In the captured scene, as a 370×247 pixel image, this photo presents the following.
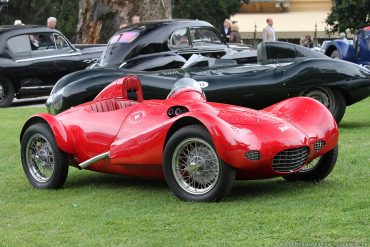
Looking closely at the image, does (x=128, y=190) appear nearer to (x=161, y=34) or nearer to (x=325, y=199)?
(x=325, y=199)

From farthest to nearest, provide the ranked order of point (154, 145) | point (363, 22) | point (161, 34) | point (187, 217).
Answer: point (363, 22) < point (161, 34) < point (154, 145) < point (187, 217)

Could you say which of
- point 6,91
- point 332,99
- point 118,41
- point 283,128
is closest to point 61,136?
point 283,128

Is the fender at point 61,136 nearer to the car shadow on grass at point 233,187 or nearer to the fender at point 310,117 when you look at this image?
the car shadow on grass at point 233,187

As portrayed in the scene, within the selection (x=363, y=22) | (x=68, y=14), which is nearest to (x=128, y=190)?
(x=363, y=22)

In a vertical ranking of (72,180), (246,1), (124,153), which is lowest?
(246,1)

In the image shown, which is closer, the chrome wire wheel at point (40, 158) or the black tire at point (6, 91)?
the chrome wire wheel at point (40, 158)

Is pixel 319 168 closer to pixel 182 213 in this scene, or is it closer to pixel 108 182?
pixel 182 213

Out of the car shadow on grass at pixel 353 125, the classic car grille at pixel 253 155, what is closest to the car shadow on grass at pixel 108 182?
the classic car grille at pixel 253 155

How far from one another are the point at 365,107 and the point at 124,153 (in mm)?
7795

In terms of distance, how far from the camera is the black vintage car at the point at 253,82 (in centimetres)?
1086

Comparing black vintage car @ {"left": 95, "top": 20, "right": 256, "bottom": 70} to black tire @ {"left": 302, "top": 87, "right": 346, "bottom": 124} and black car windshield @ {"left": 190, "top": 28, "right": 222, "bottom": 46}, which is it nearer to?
black car windshield @ {"left": 190, "top": 28, "right": 222, "bottom": 46}

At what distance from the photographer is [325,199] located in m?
6.73

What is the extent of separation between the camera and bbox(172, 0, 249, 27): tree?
163ft

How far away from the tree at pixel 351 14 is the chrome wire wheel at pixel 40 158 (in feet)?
104
